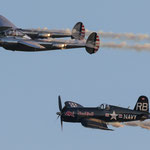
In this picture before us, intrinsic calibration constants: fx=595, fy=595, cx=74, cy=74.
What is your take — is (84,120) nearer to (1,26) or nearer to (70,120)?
(70,120)

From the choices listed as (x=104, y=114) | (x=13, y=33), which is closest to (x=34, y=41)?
(x=13, y=33)

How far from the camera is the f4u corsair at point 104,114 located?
56844 mm

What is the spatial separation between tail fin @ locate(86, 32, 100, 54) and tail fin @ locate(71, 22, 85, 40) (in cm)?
913

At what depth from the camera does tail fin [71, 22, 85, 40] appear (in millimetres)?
74312

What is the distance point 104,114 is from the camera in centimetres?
5753

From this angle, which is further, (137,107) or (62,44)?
(62,44)

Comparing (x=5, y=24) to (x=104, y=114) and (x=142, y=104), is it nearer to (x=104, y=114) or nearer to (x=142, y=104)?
(x=104, y=114)

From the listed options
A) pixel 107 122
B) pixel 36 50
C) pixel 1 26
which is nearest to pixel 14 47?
pixel 36 50

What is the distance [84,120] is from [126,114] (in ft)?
13.7

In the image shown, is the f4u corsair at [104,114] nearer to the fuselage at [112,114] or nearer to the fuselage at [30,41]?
the fuselage at [112,114]

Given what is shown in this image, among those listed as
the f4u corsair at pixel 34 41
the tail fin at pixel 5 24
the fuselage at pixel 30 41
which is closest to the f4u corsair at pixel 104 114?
the f4u corsair at pixel 34 41

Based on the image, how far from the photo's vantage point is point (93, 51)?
213 feet

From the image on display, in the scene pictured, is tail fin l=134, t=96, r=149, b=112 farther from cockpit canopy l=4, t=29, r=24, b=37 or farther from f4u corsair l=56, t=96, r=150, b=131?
cockpit canopy l=4, t=29, r=24, b=37

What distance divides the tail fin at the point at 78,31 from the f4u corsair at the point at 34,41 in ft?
2.11
